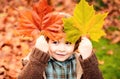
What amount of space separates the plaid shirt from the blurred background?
817 millimetres

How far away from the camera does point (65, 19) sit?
10.3 ft

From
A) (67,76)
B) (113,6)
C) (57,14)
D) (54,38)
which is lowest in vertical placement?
(67,76)

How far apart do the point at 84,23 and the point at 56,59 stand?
0.49m

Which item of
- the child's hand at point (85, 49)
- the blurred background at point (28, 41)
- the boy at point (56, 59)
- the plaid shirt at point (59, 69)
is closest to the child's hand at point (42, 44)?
the boy at point (56, 59)

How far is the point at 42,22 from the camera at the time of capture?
3311 mm

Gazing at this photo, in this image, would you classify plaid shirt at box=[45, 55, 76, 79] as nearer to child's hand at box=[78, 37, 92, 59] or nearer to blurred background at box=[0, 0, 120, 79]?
child's hand at box=[78, 37, 92, 59]

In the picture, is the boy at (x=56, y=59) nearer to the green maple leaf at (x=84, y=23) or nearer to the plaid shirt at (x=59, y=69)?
the plaid shirt at (x=59, y=69)

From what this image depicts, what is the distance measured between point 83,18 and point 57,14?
257 mm

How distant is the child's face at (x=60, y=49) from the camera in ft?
11.1

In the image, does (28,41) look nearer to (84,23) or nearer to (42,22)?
(42,22)

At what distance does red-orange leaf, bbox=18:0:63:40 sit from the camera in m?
3.27

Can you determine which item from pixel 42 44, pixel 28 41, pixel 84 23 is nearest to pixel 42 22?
pixel 42 44

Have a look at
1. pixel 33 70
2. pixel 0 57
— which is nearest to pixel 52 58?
pixel 33 70

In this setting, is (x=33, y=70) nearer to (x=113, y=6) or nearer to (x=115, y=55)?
(x=115, y=55)
